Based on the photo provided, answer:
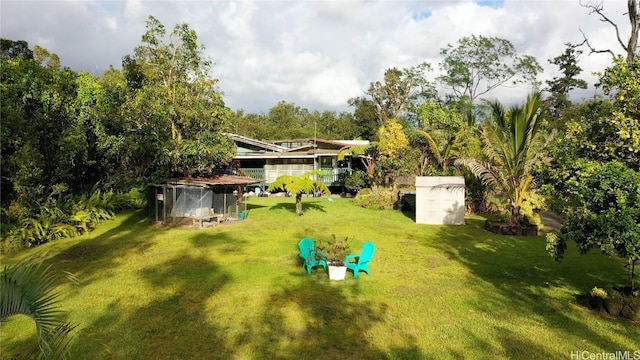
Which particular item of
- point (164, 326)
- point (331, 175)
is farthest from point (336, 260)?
point (331, 175)

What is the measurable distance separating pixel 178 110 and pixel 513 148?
1470cm

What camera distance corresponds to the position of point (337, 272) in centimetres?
995

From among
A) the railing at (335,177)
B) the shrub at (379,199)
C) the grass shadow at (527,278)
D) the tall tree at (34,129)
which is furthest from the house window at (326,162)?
the tall tree at (34,129)

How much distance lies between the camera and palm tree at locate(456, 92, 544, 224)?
46.8 feet

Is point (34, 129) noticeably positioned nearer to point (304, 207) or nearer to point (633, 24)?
point (304, 207)

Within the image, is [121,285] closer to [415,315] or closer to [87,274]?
[87,274]

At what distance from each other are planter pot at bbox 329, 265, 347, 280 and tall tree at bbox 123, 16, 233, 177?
32.9ft

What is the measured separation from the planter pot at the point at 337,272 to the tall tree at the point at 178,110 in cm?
1004

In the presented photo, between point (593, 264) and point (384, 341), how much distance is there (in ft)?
27.2

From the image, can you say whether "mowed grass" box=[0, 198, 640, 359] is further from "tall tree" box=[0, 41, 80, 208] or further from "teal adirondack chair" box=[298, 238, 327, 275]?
"tall tree" box=[0, 41, 80, 208]

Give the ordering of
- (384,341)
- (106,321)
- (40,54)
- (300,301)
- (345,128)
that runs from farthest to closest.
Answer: (345,128)
(40,54)
(300,301)
(106,321)
(384,341)

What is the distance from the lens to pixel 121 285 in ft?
31.8

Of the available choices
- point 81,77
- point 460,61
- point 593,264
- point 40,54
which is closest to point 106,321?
point 593,264

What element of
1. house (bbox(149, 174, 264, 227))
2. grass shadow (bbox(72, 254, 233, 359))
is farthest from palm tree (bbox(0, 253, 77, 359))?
house (bbox(149, 174, 264, 227))
